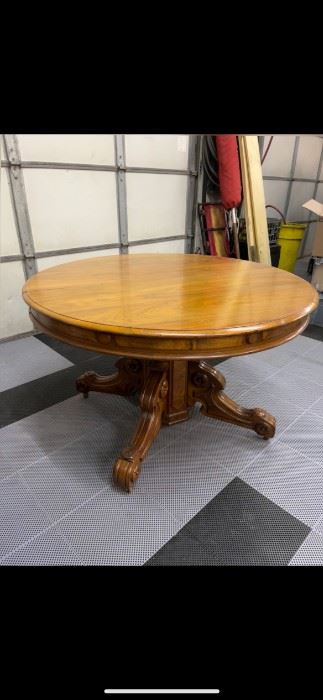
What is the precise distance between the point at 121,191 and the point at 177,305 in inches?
80.1

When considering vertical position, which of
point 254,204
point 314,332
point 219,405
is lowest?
point 314,332

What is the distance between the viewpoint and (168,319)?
897 mm

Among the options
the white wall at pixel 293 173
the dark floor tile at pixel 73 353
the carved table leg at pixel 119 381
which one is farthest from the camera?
the white wall at pixel 293 173

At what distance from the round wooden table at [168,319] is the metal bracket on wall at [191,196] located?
1752 mm

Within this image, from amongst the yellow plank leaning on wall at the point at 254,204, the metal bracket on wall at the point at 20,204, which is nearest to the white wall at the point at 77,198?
the metal bracket on wall at the point at 20,204

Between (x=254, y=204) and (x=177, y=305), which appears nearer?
(x=177, y=305)

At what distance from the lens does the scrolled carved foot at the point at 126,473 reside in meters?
1.22

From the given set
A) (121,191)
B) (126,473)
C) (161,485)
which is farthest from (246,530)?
(121,191)

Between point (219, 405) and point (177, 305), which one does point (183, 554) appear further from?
point (177, 305)

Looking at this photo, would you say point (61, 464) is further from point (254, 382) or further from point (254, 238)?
point (254, 238)

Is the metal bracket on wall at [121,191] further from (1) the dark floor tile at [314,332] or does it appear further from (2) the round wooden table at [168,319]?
(1) the dark floor tile at [314,332]

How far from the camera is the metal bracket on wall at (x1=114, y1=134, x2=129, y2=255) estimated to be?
8.47 ft

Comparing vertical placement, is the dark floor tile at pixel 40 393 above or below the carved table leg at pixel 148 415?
below

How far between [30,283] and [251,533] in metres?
1.07
